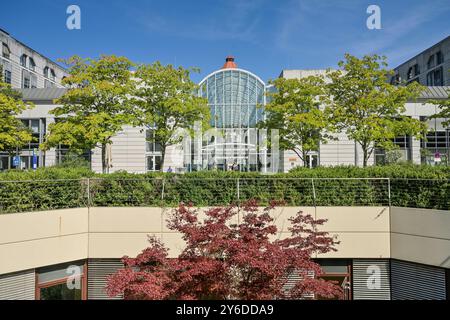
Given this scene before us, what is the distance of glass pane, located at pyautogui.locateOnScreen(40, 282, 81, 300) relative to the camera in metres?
8.49

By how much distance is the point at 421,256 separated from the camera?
26.5 feet

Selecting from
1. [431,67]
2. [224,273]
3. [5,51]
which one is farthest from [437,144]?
[5,51]

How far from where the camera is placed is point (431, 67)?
79.9 feet

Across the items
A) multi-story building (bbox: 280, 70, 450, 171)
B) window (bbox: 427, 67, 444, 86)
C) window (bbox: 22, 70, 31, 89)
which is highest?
window (bbox: 22, 70, 31, 89)

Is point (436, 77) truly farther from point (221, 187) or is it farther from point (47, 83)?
point (47, 83)

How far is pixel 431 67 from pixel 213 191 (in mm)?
22970

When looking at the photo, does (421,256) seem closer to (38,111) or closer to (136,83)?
(136,83)

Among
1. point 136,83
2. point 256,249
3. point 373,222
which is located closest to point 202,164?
point 136,83

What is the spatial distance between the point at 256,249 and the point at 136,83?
36.9ft

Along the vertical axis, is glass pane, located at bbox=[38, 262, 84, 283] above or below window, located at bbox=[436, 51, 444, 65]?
below

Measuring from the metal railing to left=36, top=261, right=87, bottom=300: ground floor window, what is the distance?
64.1 inches

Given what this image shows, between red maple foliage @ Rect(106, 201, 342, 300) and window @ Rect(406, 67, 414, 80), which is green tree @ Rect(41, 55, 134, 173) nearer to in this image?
red maple foliage @ Rect(106, 201, 342, 300)

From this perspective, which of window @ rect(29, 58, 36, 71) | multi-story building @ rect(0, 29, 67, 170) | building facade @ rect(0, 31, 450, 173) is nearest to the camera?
building facade @ rect(0, 31, 450, 173)

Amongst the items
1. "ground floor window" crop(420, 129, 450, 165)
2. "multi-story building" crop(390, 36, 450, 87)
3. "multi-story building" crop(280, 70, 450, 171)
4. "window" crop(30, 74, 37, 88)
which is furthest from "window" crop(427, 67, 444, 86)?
"window" crop(30, 74, 37, 88)
